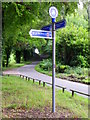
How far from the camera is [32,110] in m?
3.97

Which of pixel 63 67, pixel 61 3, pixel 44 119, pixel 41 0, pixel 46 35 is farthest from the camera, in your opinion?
pixel 63 67

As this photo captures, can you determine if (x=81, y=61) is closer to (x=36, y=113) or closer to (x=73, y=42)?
(x=73, y=42)

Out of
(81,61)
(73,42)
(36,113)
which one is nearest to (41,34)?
(36,113)

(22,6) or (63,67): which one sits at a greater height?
(22,6)

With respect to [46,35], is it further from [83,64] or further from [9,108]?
[83,64]

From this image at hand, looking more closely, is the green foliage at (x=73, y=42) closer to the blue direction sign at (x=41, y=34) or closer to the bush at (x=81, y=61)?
the bush at (x=81, y=61)

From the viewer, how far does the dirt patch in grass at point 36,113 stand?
3.58m

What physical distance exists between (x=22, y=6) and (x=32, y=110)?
14.3ft

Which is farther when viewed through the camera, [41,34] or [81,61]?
[81,61]

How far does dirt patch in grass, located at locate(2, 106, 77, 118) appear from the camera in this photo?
11.8 feet

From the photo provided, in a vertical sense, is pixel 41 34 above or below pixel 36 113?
above

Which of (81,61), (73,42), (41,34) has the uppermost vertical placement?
(73,42)

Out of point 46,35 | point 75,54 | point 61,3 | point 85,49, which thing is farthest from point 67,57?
point 46,35

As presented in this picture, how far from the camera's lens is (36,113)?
3.77 meters
